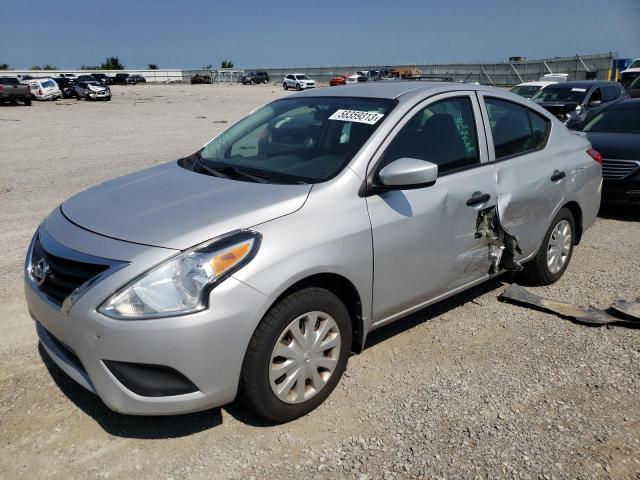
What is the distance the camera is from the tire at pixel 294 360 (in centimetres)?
283

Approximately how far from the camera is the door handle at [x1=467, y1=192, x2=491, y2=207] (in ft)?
12.8

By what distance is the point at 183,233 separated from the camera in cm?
282

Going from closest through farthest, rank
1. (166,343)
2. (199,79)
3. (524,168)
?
(166,343) → (524,168) → (199,79)

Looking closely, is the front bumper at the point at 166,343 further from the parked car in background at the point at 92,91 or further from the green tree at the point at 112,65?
the green tree at the point at 112,65

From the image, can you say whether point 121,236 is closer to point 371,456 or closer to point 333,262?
point 333,262

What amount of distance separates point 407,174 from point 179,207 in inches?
49.1

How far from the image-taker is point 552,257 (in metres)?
5.04

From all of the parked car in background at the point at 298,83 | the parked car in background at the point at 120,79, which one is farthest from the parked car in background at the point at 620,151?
the parked car in background at the point at 120,79

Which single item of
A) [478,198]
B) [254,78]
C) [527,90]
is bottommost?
[254,78]

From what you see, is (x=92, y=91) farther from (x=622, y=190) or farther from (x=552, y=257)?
(x=552, y=257)

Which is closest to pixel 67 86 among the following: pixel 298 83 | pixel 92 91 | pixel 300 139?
pixel 92 91

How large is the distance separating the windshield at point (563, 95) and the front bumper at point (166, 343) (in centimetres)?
1361

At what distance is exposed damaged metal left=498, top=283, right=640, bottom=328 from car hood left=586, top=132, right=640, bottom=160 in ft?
11.7

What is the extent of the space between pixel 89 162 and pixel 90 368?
33.4 feet
